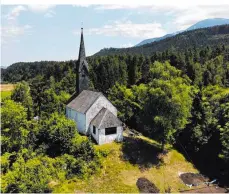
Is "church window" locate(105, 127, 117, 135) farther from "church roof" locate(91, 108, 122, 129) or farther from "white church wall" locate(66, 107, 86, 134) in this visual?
"white church wall" locate(66, 107, 86, 134)

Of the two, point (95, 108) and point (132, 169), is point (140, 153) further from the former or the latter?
point (95, 108)

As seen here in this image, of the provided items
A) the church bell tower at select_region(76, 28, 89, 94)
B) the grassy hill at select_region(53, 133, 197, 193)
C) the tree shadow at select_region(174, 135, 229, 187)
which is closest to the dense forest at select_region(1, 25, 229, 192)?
the tree shadow at select_region(174, 135, 229, 187)

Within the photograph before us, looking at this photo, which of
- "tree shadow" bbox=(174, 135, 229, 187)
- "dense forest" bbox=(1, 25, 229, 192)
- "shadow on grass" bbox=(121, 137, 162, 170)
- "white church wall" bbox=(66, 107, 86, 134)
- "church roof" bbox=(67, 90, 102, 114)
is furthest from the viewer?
"white church wall" bbox=(66, 107, 86, 134)

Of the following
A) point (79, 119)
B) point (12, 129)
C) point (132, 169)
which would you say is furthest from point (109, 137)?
point (12, 129)

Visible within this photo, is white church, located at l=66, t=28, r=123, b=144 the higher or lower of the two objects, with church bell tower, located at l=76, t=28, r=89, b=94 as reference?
lower

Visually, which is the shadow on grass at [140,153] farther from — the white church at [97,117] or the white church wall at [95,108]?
the white church wall at [95,108]

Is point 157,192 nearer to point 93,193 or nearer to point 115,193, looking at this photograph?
point 115,193
